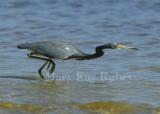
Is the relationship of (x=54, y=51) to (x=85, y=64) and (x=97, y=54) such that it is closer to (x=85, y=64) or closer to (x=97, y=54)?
(x=97, y=54)

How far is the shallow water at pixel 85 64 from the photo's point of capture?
7.14 metres

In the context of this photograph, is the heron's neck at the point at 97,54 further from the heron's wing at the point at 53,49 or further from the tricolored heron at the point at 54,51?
the heron's wing at the point at 53,49

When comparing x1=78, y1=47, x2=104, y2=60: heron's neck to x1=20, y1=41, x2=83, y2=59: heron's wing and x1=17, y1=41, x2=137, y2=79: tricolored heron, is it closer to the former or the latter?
x1=17, y1=41, x2=137, y2=79: tricolored heron

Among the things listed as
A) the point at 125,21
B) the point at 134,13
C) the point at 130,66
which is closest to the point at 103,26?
the point at 125,21

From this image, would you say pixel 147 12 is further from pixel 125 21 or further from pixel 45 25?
pixel 45 25

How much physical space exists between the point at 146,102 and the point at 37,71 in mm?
2276

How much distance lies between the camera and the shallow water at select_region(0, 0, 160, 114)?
7141 millimetres

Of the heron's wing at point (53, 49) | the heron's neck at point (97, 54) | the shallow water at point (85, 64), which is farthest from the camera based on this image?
the heron's neck at point (97, 54)

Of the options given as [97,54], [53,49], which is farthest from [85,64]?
[53,49]

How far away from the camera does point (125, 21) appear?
1479 centimetres

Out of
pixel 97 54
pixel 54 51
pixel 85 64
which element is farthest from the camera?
pixel 85 64

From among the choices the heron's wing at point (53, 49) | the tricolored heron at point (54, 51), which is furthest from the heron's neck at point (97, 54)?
the heron's wing at point (53, 49)

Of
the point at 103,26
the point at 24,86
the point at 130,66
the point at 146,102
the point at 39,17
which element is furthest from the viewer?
the point at 39,17

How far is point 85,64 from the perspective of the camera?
9.48 meters
